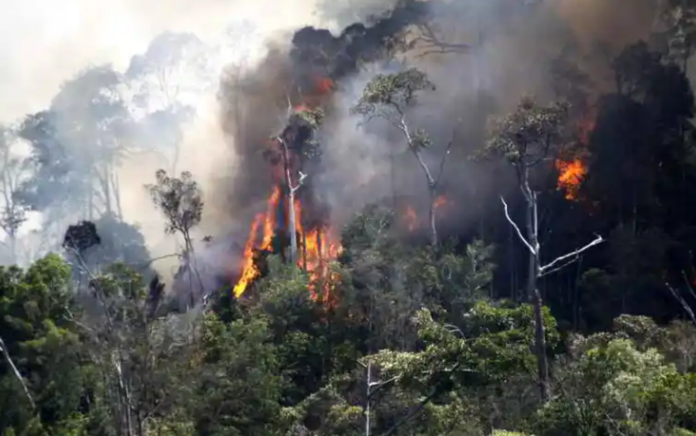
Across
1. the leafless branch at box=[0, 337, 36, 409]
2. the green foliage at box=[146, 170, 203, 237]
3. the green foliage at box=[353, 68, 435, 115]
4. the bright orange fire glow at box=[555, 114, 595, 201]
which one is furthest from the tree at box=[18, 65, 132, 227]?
the leafless branch at box=[0, 337, 36, 409]

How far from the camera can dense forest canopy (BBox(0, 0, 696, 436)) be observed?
16000 mm

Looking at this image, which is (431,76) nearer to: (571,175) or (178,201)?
(571,175)

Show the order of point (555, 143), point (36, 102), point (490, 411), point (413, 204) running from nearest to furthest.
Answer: point (490, 411)
point (555, 143)
point (413, 204)
point (36, 102)

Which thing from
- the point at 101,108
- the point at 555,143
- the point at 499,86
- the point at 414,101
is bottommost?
the point at 555,143

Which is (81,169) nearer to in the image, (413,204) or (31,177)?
(31,177)

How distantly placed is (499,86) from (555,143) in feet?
27.8

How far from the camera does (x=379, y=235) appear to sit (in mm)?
26562

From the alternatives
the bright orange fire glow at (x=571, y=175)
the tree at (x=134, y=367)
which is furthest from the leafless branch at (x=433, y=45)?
the tree at (x=134, y=367)

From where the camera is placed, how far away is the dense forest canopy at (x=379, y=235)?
16.0m

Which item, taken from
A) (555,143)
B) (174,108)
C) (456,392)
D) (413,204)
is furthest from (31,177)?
(456,392)

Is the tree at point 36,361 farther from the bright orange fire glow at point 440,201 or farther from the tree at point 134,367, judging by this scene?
the bright orange fire glow at point 440,201

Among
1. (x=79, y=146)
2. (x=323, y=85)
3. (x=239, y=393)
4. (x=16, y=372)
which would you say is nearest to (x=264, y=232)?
(x=323, y=85)

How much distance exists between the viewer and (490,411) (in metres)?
16.8

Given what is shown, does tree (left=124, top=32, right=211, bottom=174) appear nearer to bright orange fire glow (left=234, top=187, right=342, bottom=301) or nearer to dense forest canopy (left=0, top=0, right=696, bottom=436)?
dense forest canopy (left=0, top=0, right=696, bottom=436)
